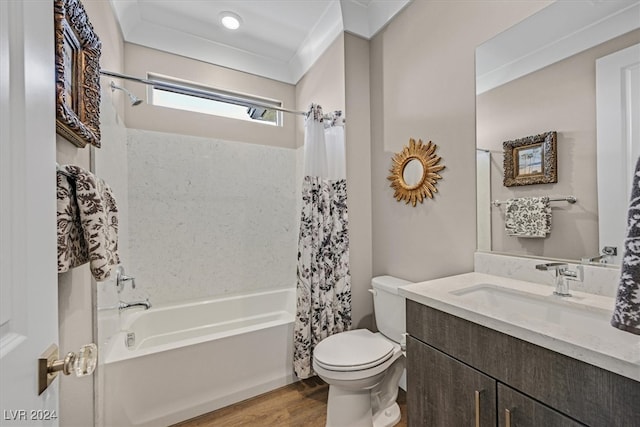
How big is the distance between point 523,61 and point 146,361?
2471 mm

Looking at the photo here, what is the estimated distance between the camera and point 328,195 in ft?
6.59

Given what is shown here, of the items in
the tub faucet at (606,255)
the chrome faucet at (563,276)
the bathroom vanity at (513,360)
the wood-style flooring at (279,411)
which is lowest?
the wood-style flooring at (279,411)

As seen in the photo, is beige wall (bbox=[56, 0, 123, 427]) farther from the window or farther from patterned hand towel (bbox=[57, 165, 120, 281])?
the window

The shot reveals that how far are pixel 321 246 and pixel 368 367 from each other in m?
0.82

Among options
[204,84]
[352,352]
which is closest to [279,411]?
[352,352]

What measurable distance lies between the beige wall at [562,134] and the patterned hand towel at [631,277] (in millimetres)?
766

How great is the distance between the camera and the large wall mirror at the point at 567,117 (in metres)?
1.02

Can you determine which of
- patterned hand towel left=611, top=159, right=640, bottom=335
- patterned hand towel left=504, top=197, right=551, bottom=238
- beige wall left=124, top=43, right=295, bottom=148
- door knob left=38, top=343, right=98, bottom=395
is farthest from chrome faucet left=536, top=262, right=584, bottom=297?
beige wall left=124, top=43, right=295, bottom=148

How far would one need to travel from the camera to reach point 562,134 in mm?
1171

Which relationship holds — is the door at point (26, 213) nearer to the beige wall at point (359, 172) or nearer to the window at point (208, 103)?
the window at point (208, 103)

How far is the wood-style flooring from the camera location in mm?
1644

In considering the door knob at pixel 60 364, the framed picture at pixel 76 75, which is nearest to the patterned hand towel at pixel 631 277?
the door knob at pixel 60 364

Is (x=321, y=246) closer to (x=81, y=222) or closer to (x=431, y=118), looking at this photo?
(x=431, y=118)

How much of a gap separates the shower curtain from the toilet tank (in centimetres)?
26
